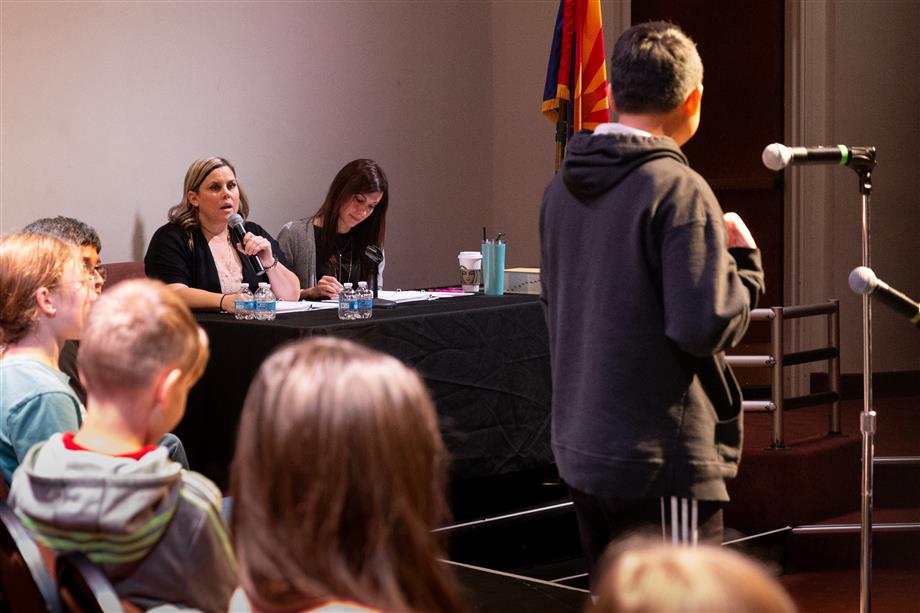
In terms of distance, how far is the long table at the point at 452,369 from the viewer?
11.4 ft

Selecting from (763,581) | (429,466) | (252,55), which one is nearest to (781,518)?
(252,55)

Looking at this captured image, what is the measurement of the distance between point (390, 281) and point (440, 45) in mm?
1297

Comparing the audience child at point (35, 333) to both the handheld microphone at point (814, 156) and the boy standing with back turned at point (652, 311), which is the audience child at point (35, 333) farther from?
the handheld microphone at point (814, 156)

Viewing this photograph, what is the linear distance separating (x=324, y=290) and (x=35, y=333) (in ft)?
6.96

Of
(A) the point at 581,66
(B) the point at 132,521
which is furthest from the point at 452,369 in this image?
(B) the point at 132,521

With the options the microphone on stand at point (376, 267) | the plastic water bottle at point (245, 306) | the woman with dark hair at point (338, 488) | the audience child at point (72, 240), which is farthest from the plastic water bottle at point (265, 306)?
the woman with dark hair at point (338, 488)

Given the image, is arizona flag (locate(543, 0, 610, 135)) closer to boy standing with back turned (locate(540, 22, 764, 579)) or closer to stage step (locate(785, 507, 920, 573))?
stage step (locate(785, 507, 920, 573))

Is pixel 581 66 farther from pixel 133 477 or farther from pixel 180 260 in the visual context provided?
pixel 133 477

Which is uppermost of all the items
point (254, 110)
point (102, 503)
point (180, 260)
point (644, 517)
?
point (254, 110)

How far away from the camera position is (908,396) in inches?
238

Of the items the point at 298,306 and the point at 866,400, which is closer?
the point at 866,400

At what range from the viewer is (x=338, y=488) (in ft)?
3.19

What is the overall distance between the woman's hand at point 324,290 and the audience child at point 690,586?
3531 millimetres

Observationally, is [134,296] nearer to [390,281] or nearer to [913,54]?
[390,281]
